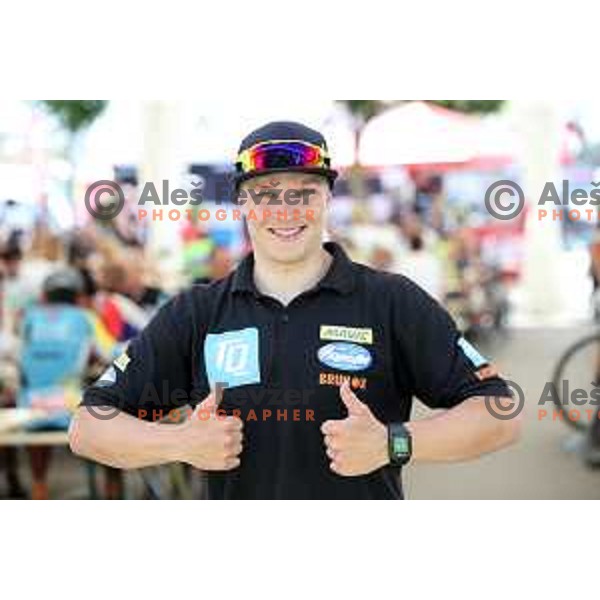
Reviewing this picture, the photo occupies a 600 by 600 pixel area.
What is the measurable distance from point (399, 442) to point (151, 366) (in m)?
0.43

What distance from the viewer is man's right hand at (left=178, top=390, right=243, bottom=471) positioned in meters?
1.43

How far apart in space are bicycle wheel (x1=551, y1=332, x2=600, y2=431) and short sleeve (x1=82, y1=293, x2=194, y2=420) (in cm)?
228

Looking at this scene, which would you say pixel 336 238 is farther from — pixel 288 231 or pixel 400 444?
pixel 400 444

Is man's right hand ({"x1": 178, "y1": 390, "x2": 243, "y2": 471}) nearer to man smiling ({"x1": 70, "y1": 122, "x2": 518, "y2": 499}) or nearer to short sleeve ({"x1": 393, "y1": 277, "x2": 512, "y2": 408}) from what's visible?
man smiling ({"x1": 70, "y1": 122, "x2": 518, "y2": 499})

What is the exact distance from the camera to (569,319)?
3.56 metres

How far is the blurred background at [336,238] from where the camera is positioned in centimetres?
254

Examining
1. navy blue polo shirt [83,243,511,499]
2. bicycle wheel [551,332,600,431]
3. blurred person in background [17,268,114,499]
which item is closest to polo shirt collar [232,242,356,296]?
navy blue polo shirt [83,243,511,499]

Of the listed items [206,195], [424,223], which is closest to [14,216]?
[206,195]

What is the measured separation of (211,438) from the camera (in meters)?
1.44

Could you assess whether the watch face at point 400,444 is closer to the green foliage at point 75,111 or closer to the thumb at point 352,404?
the thumb at point 352,404

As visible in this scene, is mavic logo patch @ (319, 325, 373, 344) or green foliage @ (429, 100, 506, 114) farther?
green foliage @ (429, 100, 506, 114)

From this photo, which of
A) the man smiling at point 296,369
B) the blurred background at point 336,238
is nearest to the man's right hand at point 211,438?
the man smiling at point 296,369

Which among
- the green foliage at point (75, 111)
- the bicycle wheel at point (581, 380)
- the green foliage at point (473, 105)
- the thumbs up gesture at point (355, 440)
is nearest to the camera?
the thumbs up gesture at point (355, 440)

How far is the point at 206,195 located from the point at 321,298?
1062 mm
